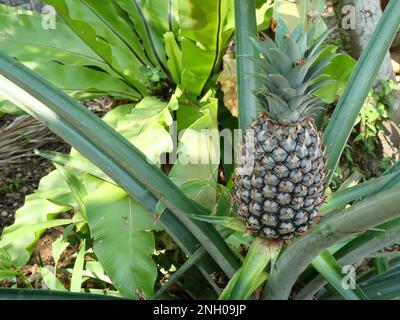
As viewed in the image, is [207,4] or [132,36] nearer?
[207,4]

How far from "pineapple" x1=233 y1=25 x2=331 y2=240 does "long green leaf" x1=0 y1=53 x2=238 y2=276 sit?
0.12 metres

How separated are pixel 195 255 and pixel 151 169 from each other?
222mm

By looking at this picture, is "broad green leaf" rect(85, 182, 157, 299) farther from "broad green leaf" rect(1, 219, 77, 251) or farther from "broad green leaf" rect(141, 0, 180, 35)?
"broad green leaf" rect(141, 0, 180, 35)

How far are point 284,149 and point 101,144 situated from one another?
388 millimetres

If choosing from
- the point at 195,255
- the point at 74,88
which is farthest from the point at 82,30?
the point at 195,255

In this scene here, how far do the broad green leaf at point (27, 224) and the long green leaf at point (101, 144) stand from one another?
0.53 metres

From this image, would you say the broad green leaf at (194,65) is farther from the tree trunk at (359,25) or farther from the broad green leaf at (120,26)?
the tree trunk at (359,25)

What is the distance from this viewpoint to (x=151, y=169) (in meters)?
1.09

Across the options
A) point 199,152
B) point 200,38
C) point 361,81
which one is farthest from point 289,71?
point 200,38

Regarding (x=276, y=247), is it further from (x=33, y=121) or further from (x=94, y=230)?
(x=33, y=121)

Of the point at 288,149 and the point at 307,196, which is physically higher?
the point at 288,149

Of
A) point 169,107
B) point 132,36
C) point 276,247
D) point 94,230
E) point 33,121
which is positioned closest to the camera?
point 276,247

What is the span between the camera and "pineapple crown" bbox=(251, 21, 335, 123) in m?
0.87
